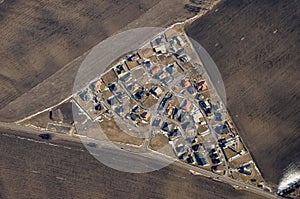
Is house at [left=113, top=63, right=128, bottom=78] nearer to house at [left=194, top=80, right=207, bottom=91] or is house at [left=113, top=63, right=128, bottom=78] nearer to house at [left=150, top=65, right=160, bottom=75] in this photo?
house at [left=150, top=65, right=160, bottom=75]

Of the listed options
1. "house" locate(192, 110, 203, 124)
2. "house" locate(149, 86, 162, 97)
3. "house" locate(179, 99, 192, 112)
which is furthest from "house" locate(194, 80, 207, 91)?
"house" locate(149, 86, 162, 97)

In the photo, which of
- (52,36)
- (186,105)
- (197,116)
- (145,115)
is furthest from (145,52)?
(52,36)

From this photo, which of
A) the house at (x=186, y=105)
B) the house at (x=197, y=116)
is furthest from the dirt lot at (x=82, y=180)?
the house at (x=186, y=105)

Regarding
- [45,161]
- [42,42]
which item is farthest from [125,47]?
[45,161]

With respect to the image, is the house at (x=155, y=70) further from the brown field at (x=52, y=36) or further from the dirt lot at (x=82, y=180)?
the dirt lot at (x=82, y=180)

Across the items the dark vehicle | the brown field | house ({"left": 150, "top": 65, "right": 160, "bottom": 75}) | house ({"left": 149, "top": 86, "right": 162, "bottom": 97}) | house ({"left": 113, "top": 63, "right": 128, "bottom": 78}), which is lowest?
house ({"left": 149, "top": 86, "right": 162, "bottom": 97})

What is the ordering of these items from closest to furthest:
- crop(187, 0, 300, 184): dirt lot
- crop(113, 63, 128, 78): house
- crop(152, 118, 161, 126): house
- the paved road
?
the paved road
crop(187, 0, 300, 184): dirt lot
crop(152, 118, 161, 126): house
crop(113, 63, 128, 78): house

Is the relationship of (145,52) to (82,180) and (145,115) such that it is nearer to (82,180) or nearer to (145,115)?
(145,115)

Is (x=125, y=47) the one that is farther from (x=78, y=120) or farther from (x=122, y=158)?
(x=122, y=158)
